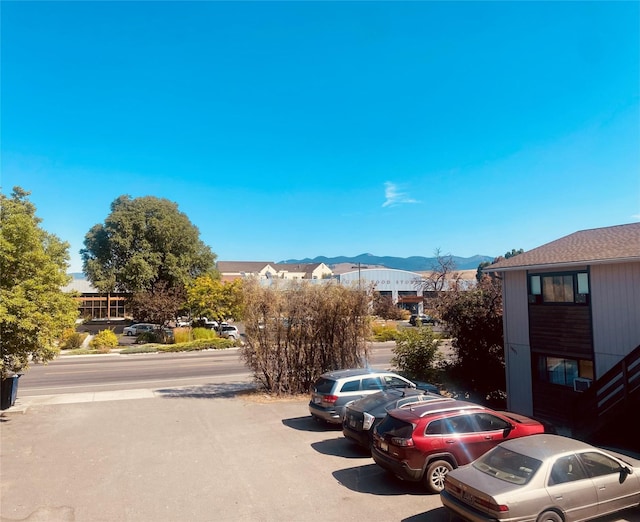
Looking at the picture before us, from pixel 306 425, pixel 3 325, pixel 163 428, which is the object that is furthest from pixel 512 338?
pixel 3 325

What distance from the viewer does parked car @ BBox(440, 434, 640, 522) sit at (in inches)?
245

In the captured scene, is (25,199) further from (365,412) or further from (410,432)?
(410,432)

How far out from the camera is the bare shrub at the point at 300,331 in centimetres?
1775

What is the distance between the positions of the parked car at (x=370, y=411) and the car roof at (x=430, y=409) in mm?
610

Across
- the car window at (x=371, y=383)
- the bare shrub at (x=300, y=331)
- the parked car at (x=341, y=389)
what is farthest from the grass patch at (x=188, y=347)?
the car window at (x=371, y=383)

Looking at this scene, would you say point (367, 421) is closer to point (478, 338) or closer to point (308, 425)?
point (308, 425)

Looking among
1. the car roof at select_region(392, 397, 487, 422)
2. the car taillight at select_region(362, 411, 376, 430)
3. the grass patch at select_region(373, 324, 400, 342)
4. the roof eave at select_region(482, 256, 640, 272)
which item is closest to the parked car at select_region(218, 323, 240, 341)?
the grass patch at select_region(373, 324, 400, 342)

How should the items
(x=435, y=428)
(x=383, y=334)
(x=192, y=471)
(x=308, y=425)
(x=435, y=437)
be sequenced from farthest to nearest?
(x=383, y=334) < (x=308, y=425) < (x=192, y=471) < (x=435, y=428) < (x=435, y=437)

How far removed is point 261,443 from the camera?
38.6 ft

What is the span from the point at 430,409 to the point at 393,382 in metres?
4.89

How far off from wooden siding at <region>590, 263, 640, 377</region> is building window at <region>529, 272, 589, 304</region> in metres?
0.38

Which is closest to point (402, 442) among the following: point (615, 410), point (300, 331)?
point (615, 410)

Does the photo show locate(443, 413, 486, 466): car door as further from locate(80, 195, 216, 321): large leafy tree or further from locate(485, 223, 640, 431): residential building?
locate(80, 195, 216, 321): large leafy tree

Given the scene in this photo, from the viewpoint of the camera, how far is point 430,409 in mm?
8852
